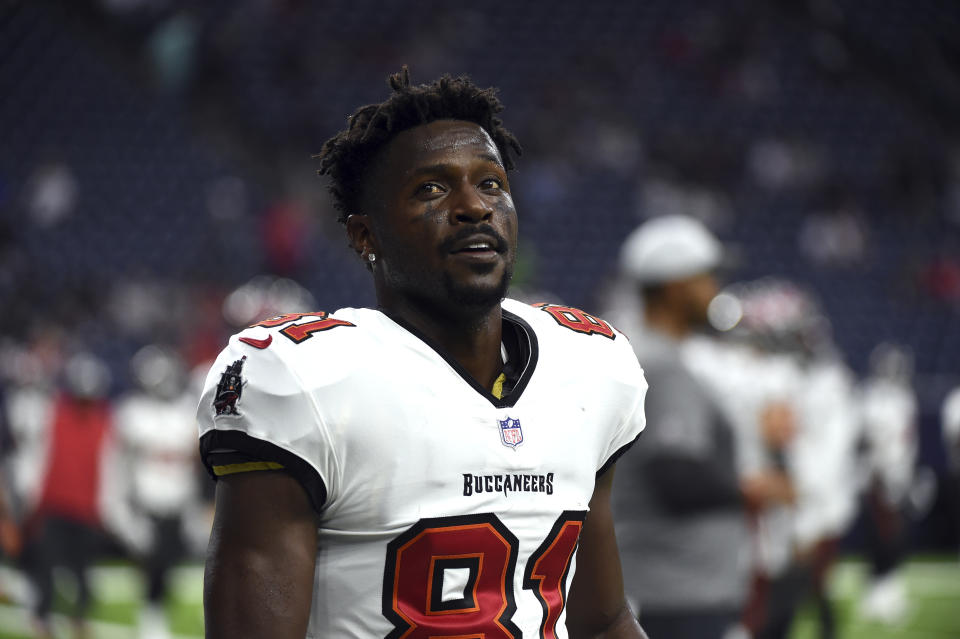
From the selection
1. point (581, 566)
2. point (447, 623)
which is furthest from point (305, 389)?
point (581, 566)

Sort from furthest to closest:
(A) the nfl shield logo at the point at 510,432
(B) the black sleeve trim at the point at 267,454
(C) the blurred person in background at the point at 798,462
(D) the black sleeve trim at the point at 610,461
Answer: (C) the blurred person in background at the point at 798,462 < (D) the black sleeve trim at the point at 610,461 < (A) the nfl shield logo at the point at 510,432 < (B) the black sleeve trim at the point at 267,454

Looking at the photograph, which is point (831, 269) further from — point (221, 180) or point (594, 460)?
point (594, 460)

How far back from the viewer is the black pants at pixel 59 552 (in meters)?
7.33

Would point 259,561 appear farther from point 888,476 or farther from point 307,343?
point 888,476

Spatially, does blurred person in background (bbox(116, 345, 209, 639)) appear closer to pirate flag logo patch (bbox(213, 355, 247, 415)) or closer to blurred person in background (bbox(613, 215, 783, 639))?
blurred person in background (bbox(613, 215, 783, 639))

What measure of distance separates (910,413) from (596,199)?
642 centimetres

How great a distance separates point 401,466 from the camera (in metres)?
1.68

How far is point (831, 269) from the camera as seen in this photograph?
1606 centimetres

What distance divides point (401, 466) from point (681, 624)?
6.89ft

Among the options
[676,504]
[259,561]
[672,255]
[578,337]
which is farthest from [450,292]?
[672,255]

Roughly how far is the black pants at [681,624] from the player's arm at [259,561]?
2084 millimetres

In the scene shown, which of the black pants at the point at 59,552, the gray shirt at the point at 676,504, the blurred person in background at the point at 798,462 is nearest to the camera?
the gray shirt at the point at 676,504

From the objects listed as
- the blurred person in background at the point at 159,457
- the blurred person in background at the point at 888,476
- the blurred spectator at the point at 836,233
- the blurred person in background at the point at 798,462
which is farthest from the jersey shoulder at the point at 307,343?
the blurred spectator at the point at 836,233

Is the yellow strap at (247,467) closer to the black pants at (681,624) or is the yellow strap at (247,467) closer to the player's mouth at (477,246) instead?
the player's mouth at (477,246)
